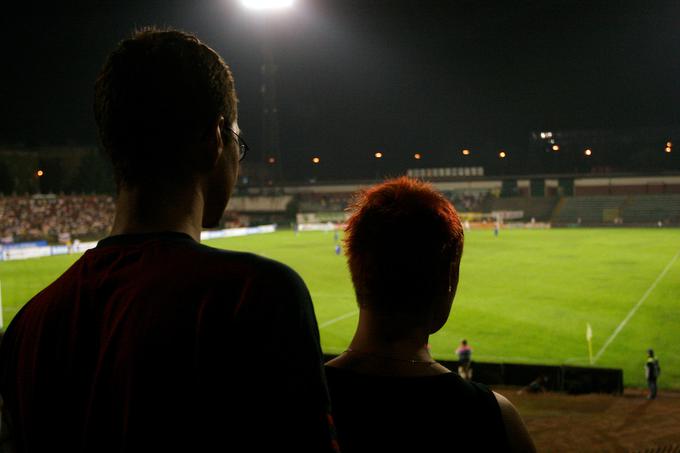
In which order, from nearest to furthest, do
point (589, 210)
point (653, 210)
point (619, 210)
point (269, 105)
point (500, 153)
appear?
1. point (653, 210)
2. point (269, 105)
3. point (619, 210)
4. point (589, 210)
5. point (500, 153)

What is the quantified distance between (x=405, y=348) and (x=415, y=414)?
22 centimetres

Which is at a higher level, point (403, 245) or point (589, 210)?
point (403, 245)

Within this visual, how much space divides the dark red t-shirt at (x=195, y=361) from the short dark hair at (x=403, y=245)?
731mm

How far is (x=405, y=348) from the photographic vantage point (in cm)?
206

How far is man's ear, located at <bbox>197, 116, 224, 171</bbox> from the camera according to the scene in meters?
1.60

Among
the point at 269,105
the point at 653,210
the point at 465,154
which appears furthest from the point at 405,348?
the point at 465,154

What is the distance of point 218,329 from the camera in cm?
130

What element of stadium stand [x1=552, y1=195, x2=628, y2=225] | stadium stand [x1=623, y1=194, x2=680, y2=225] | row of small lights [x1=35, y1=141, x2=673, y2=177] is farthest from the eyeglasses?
row of small lights [x1=35, y1=141, x2=673, y2=177]

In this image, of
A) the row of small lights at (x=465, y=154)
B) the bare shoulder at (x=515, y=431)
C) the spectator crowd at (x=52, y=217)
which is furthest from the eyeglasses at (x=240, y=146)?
the row of small lights at (x=465, y=154)

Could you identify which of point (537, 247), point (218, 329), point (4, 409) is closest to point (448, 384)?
point (218, 329)

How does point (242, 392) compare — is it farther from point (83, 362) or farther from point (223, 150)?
point (223, 150)

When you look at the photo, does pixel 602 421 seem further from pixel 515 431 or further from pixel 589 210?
pixel 589 210

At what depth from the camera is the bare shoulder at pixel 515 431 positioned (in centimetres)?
184

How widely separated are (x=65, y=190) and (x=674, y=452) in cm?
8494
